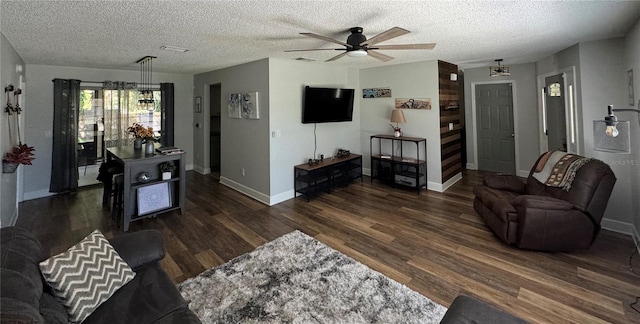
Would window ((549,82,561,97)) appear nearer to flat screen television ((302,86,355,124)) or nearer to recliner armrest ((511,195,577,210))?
recliner armrest ((511,195,577,210))

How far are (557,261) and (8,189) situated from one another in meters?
6.18

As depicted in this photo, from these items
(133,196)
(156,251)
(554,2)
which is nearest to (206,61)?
(133,196)

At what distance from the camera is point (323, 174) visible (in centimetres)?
492

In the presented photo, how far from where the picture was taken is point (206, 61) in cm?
459

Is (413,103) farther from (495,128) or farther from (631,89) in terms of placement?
(631,89)

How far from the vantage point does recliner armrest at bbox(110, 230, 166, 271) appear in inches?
72.7

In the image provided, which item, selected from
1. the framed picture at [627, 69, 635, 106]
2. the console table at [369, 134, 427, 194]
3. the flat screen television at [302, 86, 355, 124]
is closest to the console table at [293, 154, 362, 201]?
the console table at [369, 134, 427, 194]

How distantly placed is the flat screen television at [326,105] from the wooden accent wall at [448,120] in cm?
163

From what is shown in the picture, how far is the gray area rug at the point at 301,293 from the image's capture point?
1978 millimetres

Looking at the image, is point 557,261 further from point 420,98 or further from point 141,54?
point 141,54

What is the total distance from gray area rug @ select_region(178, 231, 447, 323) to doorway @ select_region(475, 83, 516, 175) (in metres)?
5.03

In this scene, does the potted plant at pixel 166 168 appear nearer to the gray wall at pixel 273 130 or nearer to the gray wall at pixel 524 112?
the gray wall at pixel 273 130

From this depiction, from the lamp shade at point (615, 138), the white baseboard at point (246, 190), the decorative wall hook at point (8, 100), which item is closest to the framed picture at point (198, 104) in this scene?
the white baseboard at point (246, 190)

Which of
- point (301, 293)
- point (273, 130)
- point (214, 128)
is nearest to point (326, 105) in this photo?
point (273, 130)
